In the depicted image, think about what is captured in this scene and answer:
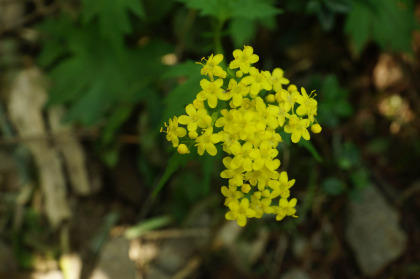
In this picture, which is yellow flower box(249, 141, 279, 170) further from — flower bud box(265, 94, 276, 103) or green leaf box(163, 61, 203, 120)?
green leaf box(163, 61, 203, 120)

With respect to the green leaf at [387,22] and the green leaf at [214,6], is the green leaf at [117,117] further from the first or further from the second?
the green leaf at [387,22]

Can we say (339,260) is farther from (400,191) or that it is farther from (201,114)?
(201,114)

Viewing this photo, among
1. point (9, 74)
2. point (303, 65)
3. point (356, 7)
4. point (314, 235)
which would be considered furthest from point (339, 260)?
point (9, 74)

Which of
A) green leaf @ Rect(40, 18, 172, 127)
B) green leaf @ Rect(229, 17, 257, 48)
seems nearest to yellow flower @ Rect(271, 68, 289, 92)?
green leaf @ Rect(229, 17, 257, 48)

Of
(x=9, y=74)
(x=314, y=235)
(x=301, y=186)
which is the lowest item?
(x=314, y=235)

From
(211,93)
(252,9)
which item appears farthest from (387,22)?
(211,93)

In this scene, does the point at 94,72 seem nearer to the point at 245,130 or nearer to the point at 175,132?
the point at 175,132

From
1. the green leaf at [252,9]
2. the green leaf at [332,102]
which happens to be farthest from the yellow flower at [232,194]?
the green leaf at [332,102]
